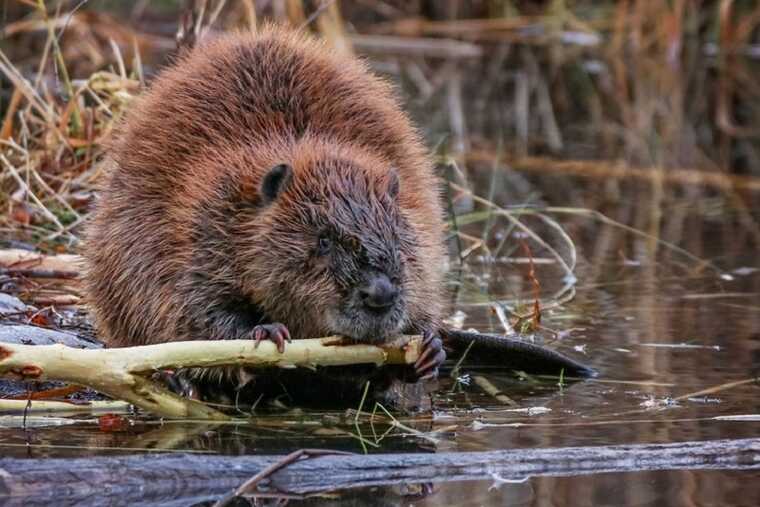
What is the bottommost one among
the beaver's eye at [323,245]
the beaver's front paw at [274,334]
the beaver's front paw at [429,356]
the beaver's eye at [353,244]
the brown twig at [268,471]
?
the beaver's front paw at [429,356]

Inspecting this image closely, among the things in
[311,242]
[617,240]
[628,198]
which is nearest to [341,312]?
[311,242]

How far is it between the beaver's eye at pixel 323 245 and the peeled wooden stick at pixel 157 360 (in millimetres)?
210

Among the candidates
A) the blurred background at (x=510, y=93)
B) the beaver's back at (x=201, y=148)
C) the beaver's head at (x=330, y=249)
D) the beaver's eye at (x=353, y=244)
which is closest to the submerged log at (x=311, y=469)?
the beaver's head at (x=330, y=249)

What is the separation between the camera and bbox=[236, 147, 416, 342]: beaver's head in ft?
12.1

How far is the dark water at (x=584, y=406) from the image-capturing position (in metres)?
3.16

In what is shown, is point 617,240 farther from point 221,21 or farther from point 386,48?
point 386,48

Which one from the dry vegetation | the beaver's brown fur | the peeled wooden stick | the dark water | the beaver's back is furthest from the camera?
the dry vegetation

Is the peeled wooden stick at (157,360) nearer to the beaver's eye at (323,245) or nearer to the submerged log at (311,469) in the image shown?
the beaver's eye at (323,245)

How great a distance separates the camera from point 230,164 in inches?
161

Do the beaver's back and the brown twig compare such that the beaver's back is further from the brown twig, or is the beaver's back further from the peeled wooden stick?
the brown twig

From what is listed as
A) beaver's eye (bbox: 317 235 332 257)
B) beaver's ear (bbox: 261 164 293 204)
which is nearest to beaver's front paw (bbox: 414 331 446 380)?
beaver's eye (bbox: 317 235 332 257)

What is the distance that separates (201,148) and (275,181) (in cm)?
36

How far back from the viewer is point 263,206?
13.1ft

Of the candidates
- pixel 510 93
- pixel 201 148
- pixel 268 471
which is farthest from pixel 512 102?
pixel 268 471
